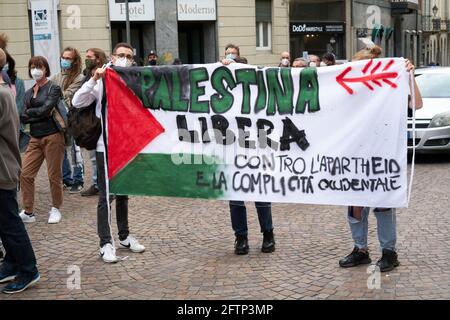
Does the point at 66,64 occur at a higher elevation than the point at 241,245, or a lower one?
higher

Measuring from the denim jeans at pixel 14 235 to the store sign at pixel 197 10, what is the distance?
1799 cm

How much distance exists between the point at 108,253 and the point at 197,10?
17.8 meters

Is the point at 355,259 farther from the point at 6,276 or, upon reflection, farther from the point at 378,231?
the point at 6,276

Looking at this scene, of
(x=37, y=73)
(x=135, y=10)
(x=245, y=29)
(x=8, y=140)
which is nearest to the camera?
(x=8, y=140)

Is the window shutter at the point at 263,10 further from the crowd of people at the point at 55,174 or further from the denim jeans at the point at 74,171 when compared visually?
the crowd of people at the point at 55,174

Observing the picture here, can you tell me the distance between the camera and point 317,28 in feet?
94.2

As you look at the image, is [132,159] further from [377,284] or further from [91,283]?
[377,284]

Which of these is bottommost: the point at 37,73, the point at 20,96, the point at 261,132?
the point at 261,132

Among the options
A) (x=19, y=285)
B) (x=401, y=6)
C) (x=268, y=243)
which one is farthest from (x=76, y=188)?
(x=401, y=6)

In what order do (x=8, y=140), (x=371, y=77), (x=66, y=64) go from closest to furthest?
1. (x=8, y=140)
2. (x=371, y=77)
3. (x=66, y=64)

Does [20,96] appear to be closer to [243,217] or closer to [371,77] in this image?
[243,217]

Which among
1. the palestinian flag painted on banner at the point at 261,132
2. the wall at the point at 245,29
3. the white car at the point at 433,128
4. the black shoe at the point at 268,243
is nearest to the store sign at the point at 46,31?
the white car at the point at 433,128

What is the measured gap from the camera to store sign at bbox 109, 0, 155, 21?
20.4 m

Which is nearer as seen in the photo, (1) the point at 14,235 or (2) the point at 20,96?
(1) the point at 14,235
